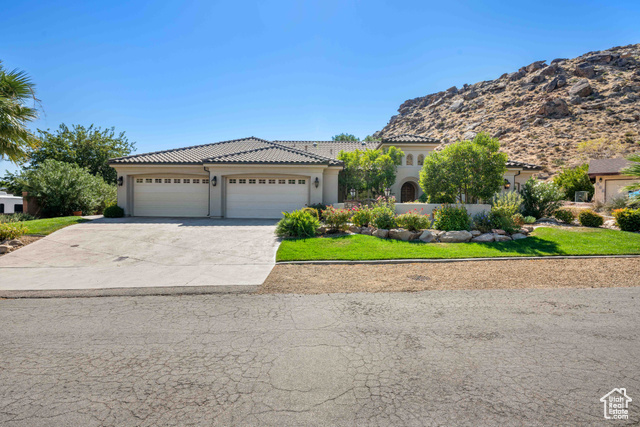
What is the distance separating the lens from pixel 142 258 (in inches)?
379

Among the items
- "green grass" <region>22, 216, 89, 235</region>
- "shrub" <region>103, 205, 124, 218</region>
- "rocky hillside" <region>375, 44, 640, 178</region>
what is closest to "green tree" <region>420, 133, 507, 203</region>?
"green grass" <region>22, 216, 89, 235</region>

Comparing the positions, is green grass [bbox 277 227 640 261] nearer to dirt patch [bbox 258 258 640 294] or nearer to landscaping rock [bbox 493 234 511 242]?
landscaping rock [bbox 493 234 511 242]

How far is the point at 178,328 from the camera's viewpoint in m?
4.45

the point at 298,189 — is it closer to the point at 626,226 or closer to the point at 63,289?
the point at 63,289

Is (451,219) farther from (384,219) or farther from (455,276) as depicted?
(455,276)

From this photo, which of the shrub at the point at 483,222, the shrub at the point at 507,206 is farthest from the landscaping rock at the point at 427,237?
the shrub at the point at 507,206

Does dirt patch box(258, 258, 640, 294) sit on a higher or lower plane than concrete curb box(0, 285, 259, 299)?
higher

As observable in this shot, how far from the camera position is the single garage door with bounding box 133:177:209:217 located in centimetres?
1856

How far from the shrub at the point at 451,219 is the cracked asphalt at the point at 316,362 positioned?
6.67 meters

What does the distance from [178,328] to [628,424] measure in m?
4.99

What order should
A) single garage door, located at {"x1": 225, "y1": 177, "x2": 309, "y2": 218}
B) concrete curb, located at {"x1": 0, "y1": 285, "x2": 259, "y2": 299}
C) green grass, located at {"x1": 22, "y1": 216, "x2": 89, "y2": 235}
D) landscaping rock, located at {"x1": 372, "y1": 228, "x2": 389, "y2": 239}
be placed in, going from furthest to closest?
1. single garage door, located at {"x1": 225, "y1": 177, "x2": 309, "y2": 218}
2. green grass, located at {"x1": 22, "y1": 216, "x2": 89, "y2": 235}
3. landscaping rock, located at {"x1": 372, "y1": 228, "x2": 389, "y2": 239}
4. concrete curb, located at {"x1": 0, "y1": 285, "x2": 259, "y2": 299}

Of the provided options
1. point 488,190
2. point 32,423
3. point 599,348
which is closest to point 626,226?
point 488,190

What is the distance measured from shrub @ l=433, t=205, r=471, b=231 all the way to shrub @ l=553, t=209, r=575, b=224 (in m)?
5.38

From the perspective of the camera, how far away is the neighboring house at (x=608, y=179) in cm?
2178
